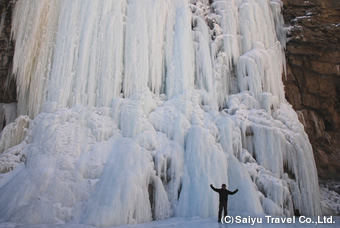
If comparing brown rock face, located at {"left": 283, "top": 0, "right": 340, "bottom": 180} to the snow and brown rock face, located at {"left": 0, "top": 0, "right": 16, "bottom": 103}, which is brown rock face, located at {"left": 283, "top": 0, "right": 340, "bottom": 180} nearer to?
brown rock face, located at {"left": 0, "top": 0, "right": 16, "bottom": 103}

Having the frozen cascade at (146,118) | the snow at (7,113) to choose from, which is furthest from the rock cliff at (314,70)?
the frozen cascade at (146,118)

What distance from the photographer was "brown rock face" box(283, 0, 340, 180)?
12328mm

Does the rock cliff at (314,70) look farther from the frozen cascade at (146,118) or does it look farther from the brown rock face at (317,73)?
the frozen cascade at (146,118)

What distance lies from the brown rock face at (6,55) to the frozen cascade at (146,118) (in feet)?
3.12

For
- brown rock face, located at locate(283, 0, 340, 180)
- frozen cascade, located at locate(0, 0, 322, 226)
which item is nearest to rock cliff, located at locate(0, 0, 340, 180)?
brown rock face, located at locate(283, 0, 340, 180)

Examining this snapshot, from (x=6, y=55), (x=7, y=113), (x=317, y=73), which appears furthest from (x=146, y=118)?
(x=317, y=73)

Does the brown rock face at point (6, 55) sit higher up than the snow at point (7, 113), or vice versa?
the brown rock face at point (6, 55)

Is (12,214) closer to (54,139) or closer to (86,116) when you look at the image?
(54,139)

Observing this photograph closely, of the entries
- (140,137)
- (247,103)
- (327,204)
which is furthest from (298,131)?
(140,137)

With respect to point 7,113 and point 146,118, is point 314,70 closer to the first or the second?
point 146,118

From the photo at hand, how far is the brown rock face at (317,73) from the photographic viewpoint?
1233cm

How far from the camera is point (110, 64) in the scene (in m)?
9.33

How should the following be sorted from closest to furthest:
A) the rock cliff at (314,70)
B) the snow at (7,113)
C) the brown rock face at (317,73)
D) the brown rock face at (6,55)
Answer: the snow at (7,113)
the brown rock face at (6,55)
the rock cliff at (314,70)
the brown rock face at (317,73)

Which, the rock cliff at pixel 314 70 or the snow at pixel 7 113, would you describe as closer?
the snow at pixel 7 113
